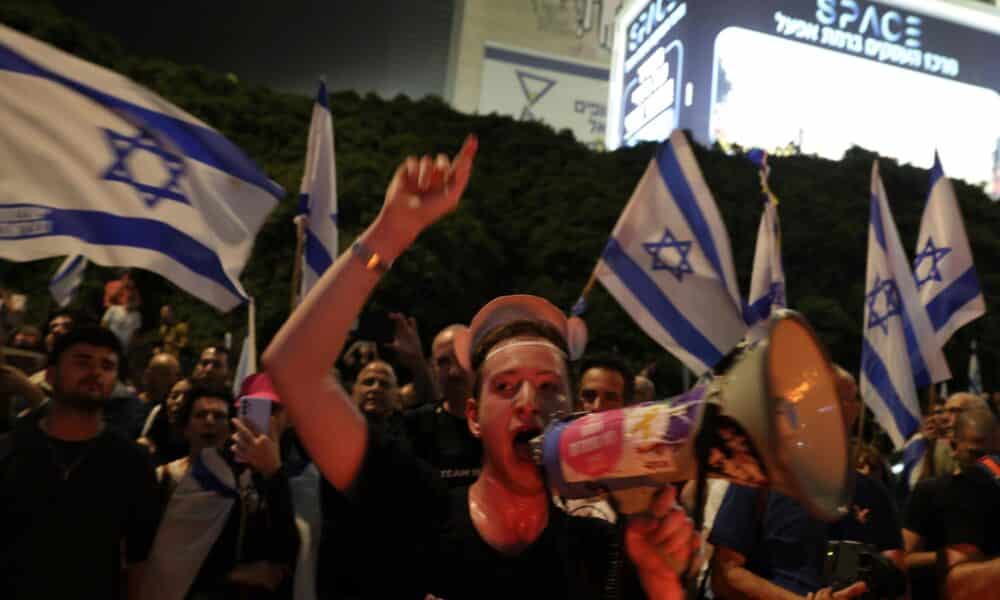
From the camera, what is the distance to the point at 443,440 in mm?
4242

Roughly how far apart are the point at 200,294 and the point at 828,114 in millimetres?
39469

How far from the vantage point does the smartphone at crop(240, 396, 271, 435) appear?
13.6ft

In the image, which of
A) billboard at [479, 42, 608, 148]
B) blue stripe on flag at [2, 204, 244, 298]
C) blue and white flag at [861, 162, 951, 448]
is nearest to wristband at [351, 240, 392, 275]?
blue stripe on flag at [2, 204, 244, 298]

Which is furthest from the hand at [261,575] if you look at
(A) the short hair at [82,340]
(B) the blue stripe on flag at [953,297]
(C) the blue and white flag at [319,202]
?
(B) the blue stripe on flag at [953,297]

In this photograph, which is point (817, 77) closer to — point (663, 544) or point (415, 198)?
point (415, 198)

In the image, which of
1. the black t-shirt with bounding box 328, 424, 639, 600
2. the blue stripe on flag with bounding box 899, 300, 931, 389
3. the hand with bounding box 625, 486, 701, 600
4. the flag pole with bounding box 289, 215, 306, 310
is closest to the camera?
the hand with bounding box 625, 486, 701, 600

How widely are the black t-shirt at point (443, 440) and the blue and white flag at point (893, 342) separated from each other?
3885 mm

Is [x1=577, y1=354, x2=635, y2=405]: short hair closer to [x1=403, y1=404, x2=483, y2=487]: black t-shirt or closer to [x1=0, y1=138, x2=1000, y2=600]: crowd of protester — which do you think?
[x1=0, y1=138, x2=1000, y2=600]: crowd of protester

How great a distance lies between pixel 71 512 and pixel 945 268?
21.8 ft

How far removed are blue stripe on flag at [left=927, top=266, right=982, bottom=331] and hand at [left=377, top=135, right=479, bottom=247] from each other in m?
7.05

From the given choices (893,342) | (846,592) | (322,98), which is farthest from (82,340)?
(893,342)

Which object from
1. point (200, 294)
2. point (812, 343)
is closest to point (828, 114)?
point (200, 294)

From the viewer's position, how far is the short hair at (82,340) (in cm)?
445

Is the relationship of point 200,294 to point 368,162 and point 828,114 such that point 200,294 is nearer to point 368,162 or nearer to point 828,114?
point 368,162
